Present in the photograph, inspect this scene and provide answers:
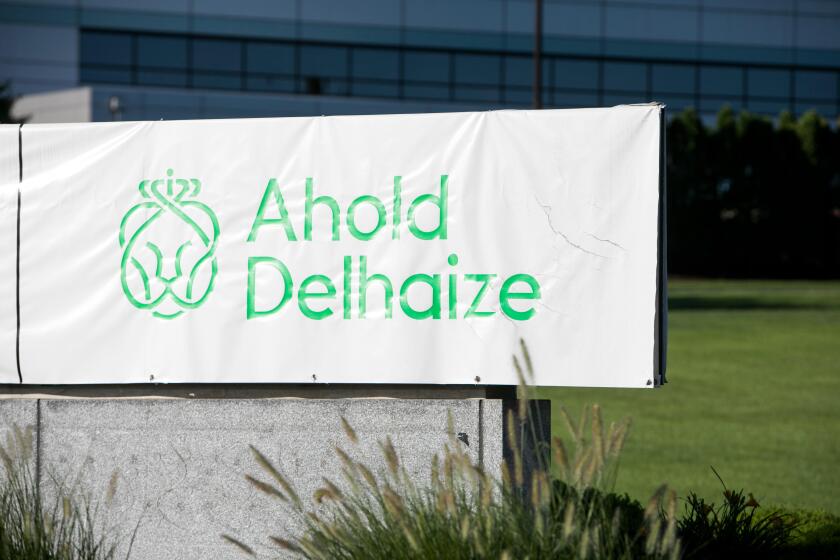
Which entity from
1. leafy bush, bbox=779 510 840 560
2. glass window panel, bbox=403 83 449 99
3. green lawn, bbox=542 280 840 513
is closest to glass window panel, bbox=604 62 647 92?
glass window panel, bbox=403 83 449 99

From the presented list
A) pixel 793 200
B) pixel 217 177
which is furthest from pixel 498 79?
pixel 217 177

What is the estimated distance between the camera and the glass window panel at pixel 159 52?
159ft

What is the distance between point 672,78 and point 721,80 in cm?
304

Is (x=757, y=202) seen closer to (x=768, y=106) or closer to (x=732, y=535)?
(x=768, y=106)

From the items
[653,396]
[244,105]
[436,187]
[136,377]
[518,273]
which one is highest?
[244,105]

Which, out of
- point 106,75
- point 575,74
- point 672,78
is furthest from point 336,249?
point 672,78

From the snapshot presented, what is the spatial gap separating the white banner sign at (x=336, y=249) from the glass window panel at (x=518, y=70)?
157ft

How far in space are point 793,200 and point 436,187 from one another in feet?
181

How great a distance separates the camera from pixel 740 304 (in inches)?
1348

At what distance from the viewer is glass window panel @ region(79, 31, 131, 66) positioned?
158 ft

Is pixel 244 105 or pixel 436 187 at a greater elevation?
pixel 244 105

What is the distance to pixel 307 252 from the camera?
528cm

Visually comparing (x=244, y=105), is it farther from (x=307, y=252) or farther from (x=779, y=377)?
(x=307, y=252)

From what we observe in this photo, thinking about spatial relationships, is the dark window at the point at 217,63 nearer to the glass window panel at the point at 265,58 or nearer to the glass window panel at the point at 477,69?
the glass window panel at the point at 265,58
